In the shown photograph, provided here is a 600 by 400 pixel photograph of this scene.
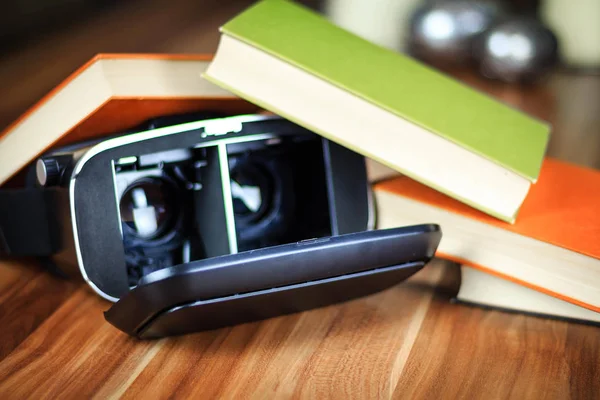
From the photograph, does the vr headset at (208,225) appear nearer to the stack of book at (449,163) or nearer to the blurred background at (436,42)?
the stack of book at (449,163)

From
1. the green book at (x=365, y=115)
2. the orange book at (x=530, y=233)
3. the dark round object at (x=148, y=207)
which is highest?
the green book at (x=365, y=115)

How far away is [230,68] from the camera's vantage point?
0.69 metres

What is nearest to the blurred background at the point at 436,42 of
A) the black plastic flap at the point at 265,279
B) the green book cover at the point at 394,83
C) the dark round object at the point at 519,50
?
the dark round object at the point at 519,50

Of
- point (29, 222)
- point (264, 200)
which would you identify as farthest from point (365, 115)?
point (29, 222)

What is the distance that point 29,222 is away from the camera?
754 millimetres

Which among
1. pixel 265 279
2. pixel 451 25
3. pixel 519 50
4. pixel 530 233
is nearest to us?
pixel 265 279

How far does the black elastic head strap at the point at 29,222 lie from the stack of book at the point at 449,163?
0.23 meters

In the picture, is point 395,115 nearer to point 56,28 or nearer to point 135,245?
point 135,245

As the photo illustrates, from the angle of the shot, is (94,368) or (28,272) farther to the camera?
(28,272)

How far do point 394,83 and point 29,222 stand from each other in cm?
43

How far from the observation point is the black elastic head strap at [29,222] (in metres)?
0.73

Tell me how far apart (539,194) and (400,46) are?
110 centimetres

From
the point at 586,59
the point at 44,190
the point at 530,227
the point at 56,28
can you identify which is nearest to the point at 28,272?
the point at 44,190

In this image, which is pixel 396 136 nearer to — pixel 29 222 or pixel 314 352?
pixel 314 352
